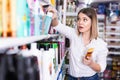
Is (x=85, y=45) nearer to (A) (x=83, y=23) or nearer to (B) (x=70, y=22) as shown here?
(A) (x=83, y=23)

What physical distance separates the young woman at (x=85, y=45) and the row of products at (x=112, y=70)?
98.7 inches

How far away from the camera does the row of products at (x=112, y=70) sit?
5.13 metres

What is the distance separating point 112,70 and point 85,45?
110 inches

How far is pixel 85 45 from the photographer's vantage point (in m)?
2.67

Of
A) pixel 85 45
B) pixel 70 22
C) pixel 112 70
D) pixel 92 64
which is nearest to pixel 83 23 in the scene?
pixel 85 45

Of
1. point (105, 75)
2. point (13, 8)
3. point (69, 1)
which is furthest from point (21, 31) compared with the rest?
point (105, 75)

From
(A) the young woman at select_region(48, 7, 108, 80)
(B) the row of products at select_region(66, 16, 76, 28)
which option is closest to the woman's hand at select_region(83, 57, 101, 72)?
(A) the young woman at select_region(48, 7, 108, 80)

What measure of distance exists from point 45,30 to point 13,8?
895mm

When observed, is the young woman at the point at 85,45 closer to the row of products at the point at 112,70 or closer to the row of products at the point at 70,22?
the row of products at the point at 70,22

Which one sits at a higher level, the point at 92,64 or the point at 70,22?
the point at 70,22

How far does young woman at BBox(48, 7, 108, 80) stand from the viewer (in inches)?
101

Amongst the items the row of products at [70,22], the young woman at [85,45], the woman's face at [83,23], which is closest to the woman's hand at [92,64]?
the young woman at [85,45]

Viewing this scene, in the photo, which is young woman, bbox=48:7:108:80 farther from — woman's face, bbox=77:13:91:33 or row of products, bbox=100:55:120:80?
row of products, bbox=100:55:120:80

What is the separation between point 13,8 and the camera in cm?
85
